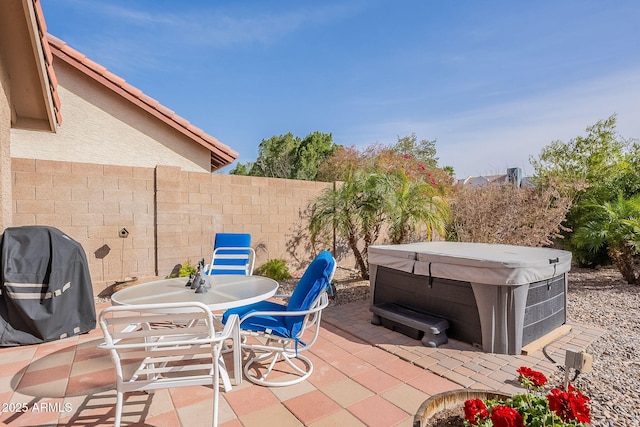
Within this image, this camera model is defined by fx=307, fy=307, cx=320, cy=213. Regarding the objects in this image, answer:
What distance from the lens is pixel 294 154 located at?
80.9ft

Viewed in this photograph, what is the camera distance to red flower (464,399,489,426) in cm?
150

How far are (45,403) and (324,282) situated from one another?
100.0 inches

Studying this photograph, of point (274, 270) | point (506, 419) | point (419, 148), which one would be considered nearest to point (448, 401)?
point (506, 419)

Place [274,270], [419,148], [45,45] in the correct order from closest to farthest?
[45,45] → [274,270] → [419,148]

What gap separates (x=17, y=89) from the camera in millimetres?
4914

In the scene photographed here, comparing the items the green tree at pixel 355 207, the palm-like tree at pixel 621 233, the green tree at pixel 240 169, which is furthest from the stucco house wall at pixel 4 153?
the green tree at pixel 240 169

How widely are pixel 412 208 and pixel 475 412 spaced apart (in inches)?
200

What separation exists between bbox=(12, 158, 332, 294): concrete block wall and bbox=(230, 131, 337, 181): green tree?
50.0ft

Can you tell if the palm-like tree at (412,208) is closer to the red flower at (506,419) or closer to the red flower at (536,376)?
the red flower at (536,376)

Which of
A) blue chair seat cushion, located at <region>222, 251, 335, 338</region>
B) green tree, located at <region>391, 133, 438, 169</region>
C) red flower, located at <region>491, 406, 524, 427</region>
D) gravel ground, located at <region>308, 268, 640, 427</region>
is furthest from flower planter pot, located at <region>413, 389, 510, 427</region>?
green tree, located at <region>391, 133, 438, 169</region>

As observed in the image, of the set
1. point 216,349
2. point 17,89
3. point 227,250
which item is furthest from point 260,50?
point 216,349

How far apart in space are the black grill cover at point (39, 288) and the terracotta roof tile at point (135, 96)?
4.84 metres

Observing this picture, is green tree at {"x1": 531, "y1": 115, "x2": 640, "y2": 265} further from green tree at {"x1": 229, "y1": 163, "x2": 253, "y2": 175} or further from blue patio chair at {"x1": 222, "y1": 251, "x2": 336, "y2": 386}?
green tree at {"x1": 229, "y1": 163, "x2": 253, "y2": 175}

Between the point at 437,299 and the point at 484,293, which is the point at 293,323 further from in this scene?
the point at 484,293
